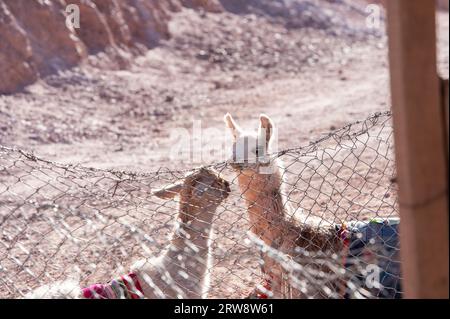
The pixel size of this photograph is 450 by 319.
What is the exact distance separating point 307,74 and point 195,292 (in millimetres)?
11539

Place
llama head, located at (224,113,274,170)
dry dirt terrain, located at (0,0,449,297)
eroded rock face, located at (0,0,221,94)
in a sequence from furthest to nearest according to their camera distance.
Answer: eroded rock face, located at (0,0,221,94) < dry dirt terrain, located at (0,0,449,297) < llama head, located at (224,113,274,170)

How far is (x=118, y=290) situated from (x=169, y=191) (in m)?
1.21

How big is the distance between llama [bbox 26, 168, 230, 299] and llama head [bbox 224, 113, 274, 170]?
262mm

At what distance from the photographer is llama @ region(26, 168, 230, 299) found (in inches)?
159

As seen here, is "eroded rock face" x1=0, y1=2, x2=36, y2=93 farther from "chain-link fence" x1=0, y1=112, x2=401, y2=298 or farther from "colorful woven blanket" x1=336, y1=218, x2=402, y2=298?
"colorful woven blanket" x1=336, y1=218, x2=402, y2=298

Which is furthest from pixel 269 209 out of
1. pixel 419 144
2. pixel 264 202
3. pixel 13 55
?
pixel 13 55

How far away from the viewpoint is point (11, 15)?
14.1 metres

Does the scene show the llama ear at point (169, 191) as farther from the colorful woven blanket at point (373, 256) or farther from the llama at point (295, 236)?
the colorful woven blanket at point (373, 256)

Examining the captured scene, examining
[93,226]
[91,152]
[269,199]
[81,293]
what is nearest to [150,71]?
[91,152]

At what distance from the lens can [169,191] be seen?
5.10 m

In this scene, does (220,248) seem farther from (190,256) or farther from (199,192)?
(199,192)

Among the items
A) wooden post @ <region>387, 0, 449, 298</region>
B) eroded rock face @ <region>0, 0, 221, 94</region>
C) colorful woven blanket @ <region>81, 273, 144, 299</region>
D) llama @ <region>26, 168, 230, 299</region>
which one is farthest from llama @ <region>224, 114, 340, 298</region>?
eroded rock face @ <region>0, 0, 221, 94</region>

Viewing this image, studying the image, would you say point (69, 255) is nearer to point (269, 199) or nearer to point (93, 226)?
point (93, 226)

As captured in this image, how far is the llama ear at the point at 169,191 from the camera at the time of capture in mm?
5086
